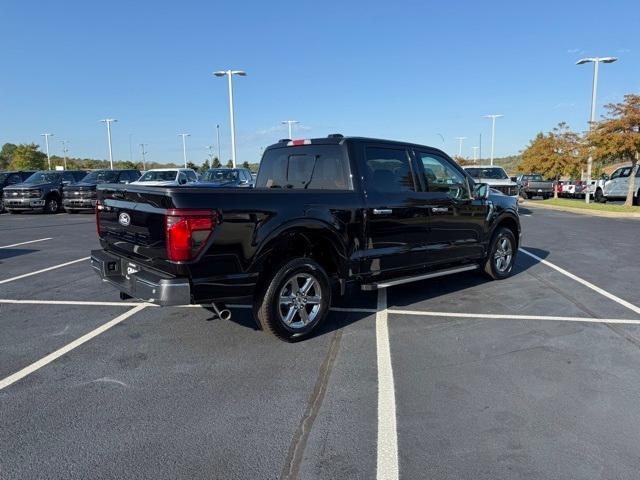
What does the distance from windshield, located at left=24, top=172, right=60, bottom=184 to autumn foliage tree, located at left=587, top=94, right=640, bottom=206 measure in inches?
941

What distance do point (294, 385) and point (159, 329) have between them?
1.98 metres

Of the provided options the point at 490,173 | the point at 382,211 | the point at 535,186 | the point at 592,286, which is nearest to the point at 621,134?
Result: the point at 490,173

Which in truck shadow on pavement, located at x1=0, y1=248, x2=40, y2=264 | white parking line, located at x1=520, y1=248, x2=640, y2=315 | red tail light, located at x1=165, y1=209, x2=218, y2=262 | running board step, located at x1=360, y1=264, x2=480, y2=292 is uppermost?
red tail light, located at x1=165, y1=209, x2=218, y2=262

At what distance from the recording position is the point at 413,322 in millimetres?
5289

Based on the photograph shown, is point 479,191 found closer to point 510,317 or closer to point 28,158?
point 510,317

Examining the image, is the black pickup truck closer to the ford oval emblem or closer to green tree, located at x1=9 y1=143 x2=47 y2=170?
the ford oval emblem

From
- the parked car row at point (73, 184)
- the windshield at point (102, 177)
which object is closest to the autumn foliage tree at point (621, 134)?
the parked car row at point (73, 184)

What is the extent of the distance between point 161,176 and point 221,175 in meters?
2.51

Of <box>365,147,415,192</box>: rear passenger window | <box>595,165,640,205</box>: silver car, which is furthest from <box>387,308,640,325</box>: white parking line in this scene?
<box>595,165,640,205</box>: silver car

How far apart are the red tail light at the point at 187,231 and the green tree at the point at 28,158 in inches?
3156

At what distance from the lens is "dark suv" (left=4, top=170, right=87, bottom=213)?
19.3 m

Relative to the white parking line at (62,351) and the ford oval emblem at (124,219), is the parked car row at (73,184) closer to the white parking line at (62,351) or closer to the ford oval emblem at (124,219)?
the white parking line at (62,351)

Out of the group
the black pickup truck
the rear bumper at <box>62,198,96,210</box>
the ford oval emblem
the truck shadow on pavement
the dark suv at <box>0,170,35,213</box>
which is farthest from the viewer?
the dark suv at <box>0,170,35,213</box>

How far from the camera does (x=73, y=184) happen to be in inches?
778
